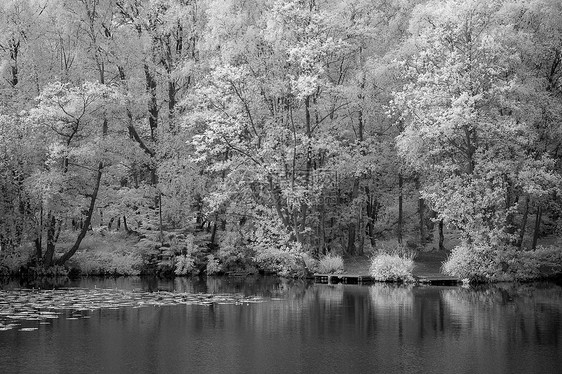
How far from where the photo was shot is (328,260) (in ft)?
107

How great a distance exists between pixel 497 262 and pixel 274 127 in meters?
12.3

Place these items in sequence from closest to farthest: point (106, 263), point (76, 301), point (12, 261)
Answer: point (76, 301)
point (12, 261)
point (106, 263)

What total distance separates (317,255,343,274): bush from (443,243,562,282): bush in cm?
498

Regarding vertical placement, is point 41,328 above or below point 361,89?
below

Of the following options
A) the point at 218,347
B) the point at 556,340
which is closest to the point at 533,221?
the point at 556,340

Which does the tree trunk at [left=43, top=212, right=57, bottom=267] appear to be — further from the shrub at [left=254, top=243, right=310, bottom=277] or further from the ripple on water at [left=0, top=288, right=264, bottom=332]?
the shrub at [left=254, top=243, right=310, bottom=277]

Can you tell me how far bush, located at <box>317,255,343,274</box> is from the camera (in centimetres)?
3216

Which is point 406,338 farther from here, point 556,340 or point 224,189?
point 224,189

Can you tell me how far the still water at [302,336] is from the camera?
1246 cm

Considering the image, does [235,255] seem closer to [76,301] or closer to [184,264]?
[184,264]

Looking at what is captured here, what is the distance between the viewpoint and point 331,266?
32.2 metres

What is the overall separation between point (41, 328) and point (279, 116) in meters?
19.7

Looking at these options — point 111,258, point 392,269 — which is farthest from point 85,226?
point 392,269

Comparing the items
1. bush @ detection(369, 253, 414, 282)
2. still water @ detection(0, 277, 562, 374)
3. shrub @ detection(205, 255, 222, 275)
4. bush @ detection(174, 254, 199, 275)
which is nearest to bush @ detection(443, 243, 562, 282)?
bush @ detection(369, 253, 414, 282)
